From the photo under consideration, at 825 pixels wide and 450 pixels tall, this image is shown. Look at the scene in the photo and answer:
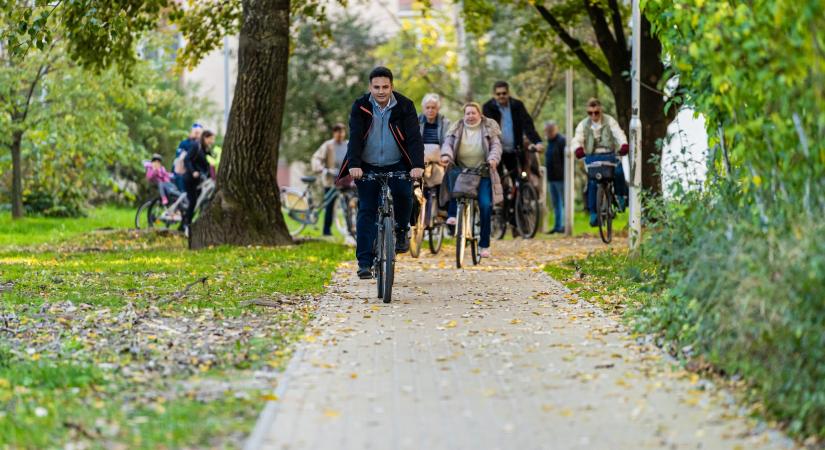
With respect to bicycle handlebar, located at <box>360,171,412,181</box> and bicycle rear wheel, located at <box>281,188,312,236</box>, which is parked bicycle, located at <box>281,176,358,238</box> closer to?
bicycle rear wheel, located at <box>281,188,312,236</box>

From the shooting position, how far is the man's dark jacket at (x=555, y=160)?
2473cm

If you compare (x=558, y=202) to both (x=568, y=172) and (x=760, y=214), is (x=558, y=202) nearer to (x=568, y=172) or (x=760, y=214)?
(x=568, y=172)

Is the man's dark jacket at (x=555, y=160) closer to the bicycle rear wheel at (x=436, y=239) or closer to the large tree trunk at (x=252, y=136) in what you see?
the large tree trunk at (x=252, y=136)

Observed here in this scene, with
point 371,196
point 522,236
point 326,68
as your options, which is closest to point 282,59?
point 522,236

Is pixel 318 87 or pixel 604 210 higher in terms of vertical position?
pixel 318 87

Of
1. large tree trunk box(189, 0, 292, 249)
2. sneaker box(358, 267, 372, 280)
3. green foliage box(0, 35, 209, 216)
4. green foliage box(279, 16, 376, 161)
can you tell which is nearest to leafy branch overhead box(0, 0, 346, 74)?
green foliage box(0, 35, 209, 216)

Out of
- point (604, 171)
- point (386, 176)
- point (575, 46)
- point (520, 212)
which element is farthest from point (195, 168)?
point (386, 176)

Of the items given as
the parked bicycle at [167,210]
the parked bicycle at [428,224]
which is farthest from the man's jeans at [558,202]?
the parked bicycle at [428,224]

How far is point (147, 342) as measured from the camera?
29.9 ft

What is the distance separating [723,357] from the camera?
7.23 meters

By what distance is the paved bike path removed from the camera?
20.2 ft

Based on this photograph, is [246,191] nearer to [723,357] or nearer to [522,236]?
[522,236]

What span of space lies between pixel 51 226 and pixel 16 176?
1.20 meters

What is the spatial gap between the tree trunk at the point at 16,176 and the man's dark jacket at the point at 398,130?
16.8m
